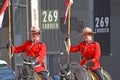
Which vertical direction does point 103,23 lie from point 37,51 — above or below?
above

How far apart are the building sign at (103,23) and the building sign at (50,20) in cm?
139

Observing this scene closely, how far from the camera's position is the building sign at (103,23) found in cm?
1734

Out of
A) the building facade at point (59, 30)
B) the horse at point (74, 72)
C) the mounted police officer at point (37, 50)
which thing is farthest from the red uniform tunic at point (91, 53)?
the building facade at point (59, 30)

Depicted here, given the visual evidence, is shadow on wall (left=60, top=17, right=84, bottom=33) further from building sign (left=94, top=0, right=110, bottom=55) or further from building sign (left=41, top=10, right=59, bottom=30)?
building sign (left=94, top=0, right=110, bottom=55)

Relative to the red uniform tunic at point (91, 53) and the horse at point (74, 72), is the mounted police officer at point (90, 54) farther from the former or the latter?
the horse at point (74, 72)

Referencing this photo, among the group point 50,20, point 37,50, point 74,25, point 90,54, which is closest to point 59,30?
point 50,20

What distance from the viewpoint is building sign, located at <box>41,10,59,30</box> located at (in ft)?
54.5

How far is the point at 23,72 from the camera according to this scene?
381 inches

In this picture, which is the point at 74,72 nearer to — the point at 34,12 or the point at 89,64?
the point at 89,64

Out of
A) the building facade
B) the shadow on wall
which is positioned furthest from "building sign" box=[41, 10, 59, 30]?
the shadow on wall

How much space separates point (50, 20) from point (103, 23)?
6.14 ft

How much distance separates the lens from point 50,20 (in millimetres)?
16766

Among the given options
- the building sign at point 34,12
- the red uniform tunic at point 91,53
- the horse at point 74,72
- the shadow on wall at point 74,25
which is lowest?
the horse at point 74,72

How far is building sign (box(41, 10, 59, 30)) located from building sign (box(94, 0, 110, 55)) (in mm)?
1393
